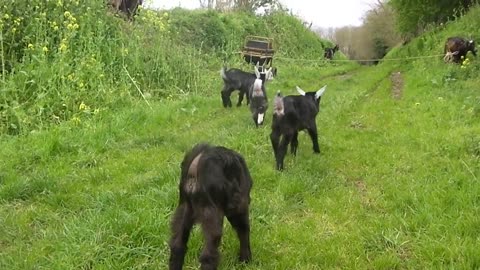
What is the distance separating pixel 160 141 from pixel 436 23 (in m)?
21.6

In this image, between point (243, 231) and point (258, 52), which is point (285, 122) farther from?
point (258, 52)

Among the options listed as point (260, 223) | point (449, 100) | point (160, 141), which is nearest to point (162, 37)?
point (160, 141)

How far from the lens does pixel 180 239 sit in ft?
11.1

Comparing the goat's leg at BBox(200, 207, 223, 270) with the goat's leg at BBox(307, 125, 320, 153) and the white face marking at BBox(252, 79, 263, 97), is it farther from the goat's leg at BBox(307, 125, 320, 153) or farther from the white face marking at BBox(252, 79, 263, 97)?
the white face marking at BBox(252, 79, 263, 97)

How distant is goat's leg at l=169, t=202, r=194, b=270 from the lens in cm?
338

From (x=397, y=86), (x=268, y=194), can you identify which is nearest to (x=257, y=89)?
(x=268, y=194)

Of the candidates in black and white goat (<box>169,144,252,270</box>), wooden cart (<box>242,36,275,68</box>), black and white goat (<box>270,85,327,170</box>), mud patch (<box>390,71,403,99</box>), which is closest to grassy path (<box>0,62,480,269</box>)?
black and white goat (<box>270,85,327,170</box>)

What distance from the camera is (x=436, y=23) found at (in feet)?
82.1

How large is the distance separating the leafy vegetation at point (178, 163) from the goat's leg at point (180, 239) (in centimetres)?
40

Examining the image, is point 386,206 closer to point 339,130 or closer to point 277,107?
point 277,107

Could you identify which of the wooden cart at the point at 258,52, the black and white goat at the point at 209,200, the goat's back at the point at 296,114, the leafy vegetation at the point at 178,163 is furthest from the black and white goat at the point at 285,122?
the wooden cart at the point at 258,52

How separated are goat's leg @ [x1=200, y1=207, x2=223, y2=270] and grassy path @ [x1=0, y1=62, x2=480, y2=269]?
676mm

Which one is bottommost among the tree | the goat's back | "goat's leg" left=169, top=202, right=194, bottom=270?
"goat's leg" left=169, top=202, right=194, bottom=270

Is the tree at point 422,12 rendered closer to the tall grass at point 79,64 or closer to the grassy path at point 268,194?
the tall grass at point 79,64
